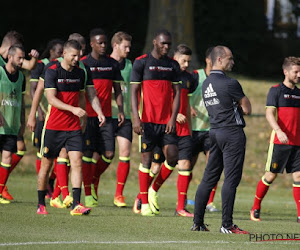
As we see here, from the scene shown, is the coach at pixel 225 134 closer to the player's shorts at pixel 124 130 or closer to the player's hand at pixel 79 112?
the player's hand at pixel 79 112

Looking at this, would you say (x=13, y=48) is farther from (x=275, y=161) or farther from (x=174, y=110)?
(x=275, y=161)

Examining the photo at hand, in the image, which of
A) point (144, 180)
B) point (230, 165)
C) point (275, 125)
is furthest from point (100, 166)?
point (230, 165)

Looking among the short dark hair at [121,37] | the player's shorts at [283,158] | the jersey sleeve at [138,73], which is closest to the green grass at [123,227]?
the player's shorts at [283,158]

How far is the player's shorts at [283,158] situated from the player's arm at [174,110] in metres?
1.49

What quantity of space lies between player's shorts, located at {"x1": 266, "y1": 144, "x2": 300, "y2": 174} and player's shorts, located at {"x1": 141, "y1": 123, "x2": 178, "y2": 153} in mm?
1453

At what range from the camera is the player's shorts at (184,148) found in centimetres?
1425

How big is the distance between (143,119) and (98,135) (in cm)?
141

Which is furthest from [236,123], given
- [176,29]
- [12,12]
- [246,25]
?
[246,25]

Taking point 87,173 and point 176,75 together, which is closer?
point 176,75

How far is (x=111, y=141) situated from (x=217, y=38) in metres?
20.4

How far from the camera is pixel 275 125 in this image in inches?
520

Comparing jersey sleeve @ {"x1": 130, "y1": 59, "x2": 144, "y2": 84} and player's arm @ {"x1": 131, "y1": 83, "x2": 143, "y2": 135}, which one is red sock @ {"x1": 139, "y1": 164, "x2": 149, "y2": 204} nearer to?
player's arm @ {"x1": 131, "y1": 83, "x2": 143, "y2": 135}

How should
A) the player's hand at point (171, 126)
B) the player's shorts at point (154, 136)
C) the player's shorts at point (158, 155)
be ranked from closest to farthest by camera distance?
1. the player's hand at point (171, 126)
2. the player's shorts at point (154, 136)
3. the player's shorts at point (158, 155)

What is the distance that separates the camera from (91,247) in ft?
32.2
